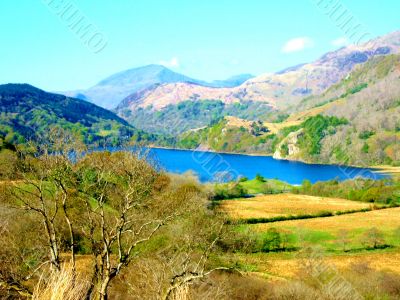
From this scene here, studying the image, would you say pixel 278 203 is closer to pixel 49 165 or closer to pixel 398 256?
pixel 398 256

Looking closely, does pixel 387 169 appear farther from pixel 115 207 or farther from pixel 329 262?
pixel 115 207

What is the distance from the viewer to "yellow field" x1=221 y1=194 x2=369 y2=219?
69131 millimetres

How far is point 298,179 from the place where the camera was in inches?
5960

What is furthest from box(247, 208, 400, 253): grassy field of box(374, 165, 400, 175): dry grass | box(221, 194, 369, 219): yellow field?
box(374, 165, 400, 175): dry grass

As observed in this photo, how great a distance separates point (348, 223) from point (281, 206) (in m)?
16.9

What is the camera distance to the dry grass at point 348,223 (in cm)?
5897

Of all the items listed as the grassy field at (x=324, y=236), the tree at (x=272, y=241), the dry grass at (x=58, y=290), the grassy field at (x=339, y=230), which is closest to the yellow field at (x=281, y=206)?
the grassy field at (x=324, y=236)

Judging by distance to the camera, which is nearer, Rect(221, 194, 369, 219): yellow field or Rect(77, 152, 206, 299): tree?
Rect(77, 152, 206, 299): tree

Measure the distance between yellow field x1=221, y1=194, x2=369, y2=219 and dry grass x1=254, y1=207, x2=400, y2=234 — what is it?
5.10 meters

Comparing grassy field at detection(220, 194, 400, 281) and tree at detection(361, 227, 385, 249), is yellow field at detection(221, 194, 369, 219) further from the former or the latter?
tree at detection(361, 227, 385, 249)

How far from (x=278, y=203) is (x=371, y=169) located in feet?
360

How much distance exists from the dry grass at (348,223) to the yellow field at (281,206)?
16.7 ft

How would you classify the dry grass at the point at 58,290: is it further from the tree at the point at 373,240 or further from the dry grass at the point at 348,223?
the tree at the point at 373,240

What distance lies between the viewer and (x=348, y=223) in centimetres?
6191
